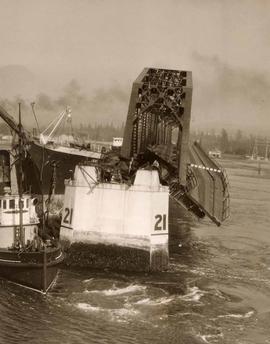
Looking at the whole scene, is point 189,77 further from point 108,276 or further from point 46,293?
point 46,293

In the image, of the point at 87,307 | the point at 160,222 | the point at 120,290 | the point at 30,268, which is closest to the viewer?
the point at 87,307

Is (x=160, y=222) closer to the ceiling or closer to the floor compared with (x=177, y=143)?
closer to the floor

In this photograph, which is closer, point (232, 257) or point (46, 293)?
point (46, 293)

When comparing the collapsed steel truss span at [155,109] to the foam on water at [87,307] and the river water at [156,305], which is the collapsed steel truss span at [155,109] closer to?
the river water at [156,305]

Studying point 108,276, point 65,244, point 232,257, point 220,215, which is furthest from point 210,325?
point 220,215

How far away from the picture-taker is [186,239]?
52.4m

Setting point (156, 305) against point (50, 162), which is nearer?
point (156, 305)

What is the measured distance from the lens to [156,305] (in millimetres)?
31391

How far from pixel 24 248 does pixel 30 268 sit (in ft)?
5.63

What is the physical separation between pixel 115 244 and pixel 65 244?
3.64m

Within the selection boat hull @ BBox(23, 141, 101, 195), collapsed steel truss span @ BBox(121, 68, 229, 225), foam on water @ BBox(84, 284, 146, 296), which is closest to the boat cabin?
foam on water @ BBox(84, 284, 146, 296)

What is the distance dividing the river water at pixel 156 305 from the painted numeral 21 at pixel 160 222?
322 centimetres

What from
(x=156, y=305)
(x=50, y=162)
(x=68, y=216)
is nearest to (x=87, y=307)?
(x=156, y=305)

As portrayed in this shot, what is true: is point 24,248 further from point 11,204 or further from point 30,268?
point 11,204
